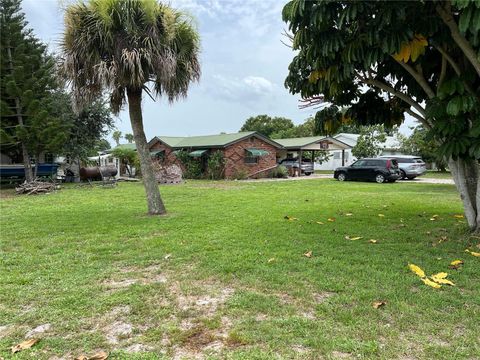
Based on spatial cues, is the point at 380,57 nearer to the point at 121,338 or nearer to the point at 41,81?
the point at 121,338

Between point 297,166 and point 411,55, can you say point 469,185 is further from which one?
point 297,166

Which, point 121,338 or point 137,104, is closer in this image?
point 121,338

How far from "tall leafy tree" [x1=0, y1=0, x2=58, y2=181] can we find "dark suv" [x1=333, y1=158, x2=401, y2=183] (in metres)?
16.0

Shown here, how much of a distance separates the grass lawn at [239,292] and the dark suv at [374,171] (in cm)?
1445

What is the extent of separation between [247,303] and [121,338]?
3.88ft

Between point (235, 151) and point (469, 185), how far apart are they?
1993 cm

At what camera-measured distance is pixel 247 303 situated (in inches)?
140

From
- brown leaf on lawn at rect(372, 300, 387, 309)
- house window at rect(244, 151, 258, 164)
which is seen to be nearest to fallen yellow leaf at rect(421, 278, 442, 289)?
brown leaf on lawn at rect(372, 300, 387, 309)

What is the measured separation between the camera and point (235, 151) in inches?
1011

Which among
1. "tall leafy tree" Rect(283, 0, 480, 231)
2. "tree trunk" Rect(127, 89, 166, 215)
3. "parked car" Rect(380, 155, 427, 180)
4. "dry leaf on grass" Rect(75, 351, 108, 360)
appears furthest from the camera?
"parked car" Rect(380, 155, 427, 180)

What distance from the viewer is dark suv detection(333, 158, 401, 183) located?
21219 mm

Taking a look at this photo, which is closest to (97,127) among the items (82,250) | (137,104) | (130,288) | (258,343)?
(137,104)

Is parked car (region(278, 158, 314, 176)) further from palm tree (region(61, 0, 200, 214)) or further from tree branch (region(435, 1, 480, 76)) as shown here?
tree branch (region(435, 1, 480, 76))

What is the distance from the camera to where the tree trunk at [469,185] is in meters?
6.29
